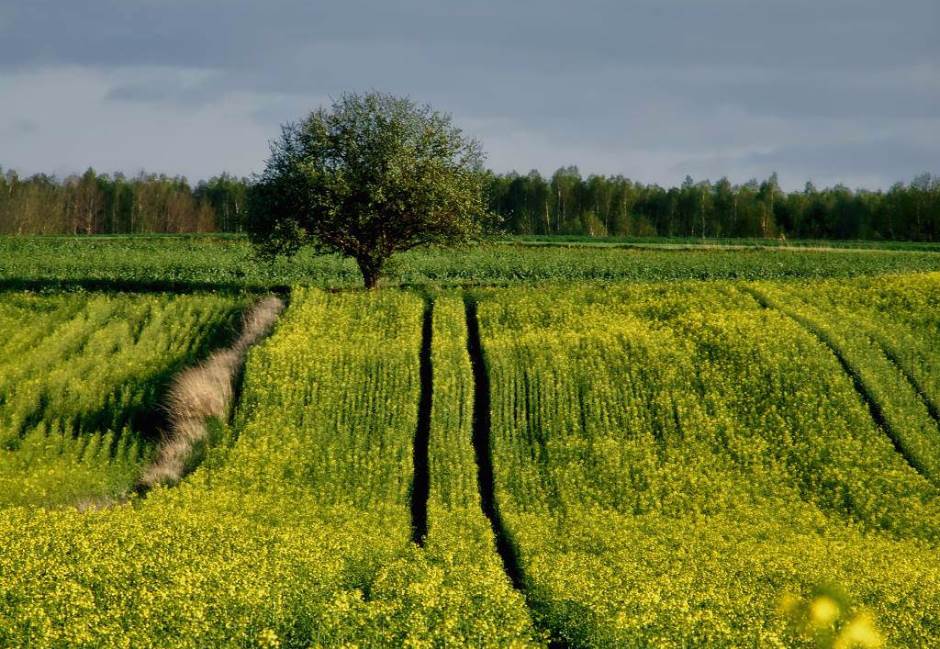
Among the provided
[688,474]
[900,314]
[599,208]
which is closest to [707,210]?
[599,208]

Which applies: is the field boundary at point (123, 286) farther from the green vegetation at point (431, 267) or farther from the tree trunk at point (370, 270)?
the tree trunk at point (370, 270)

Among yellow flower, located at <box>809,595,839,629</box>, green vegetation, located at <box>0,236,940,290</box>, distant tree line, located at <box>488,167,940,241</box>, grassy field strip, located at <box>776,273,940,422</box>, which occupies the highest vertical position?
distant tree line, located at <box>488,167,940,241</box>

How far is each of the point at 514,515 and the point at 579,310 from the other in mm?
17106

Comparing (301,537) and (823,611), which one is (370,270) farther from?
(823,611)

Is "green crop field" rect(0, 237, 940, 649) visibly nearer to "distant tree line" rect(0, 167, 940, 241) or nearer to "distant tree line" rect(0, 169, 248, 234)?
"distant tree line" rect(0, 167, 940, 241)

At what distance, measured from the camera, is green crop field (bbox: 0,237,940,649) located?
19234 mm

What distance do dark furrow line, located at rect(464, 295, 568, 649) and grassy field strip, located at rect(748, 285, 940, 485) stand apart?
15118 millimetres

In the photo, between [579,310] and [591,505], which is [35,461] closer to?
[591,505]

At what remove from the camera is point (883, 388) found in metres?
40.6

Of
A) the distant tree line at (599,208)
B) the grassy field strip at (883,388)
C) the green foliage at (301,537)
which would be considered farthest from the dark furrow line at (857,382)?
the distant tree line at (599,208)

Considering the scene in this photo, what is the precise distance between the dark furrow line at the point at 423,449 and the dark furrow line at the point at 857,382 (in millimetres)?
16872

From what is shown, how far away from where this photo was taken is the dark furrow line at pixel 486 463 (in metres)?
27.0

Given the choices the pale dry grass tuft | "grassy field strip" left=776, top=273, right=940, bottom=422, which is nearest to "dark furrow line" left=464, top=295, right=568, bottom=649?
the pale dry grass tuft

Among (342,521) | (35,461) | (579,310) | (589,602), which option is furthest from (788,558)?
(35,461)
